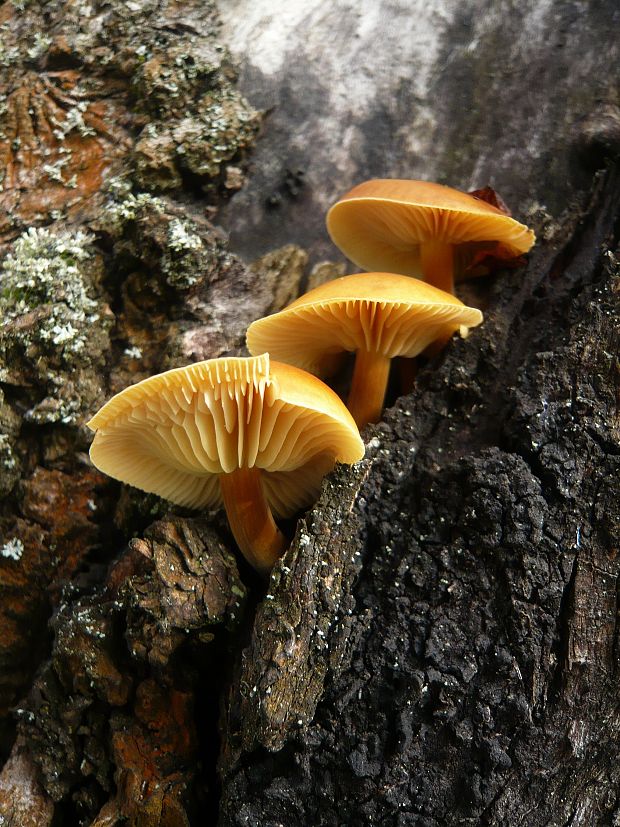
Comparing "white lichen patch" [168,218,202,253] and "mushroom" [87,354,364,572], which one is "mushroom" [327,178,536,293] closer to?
"white lichen patch" [168,218,202,253]

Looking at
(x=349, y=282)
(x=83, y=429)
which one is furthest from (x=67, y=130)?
(x=349, y=282)

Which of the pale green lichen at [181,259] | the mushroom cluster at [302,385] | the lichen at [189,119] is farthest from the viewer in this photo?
the lichen at [189,119]

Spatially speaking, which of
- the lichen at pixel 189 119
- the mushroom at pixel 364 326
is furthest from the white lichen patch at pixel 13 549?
the lichen at pixel 189 119

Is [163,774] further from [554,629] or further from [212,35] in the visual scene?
[212,35]

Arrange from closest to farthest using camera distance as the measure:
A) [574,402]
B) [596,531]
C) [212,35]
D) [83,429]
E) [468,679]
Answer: [468,679]
[596,531]
[574,402]
[83,429]
[212,35]

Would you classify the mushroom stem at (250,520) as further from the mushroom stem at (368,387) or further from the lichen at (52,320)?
the lichen at (52,320)

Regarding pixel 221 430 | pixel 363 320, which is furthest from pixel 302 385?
pixel 363 320

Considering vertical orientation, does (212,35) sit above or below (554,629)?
above
